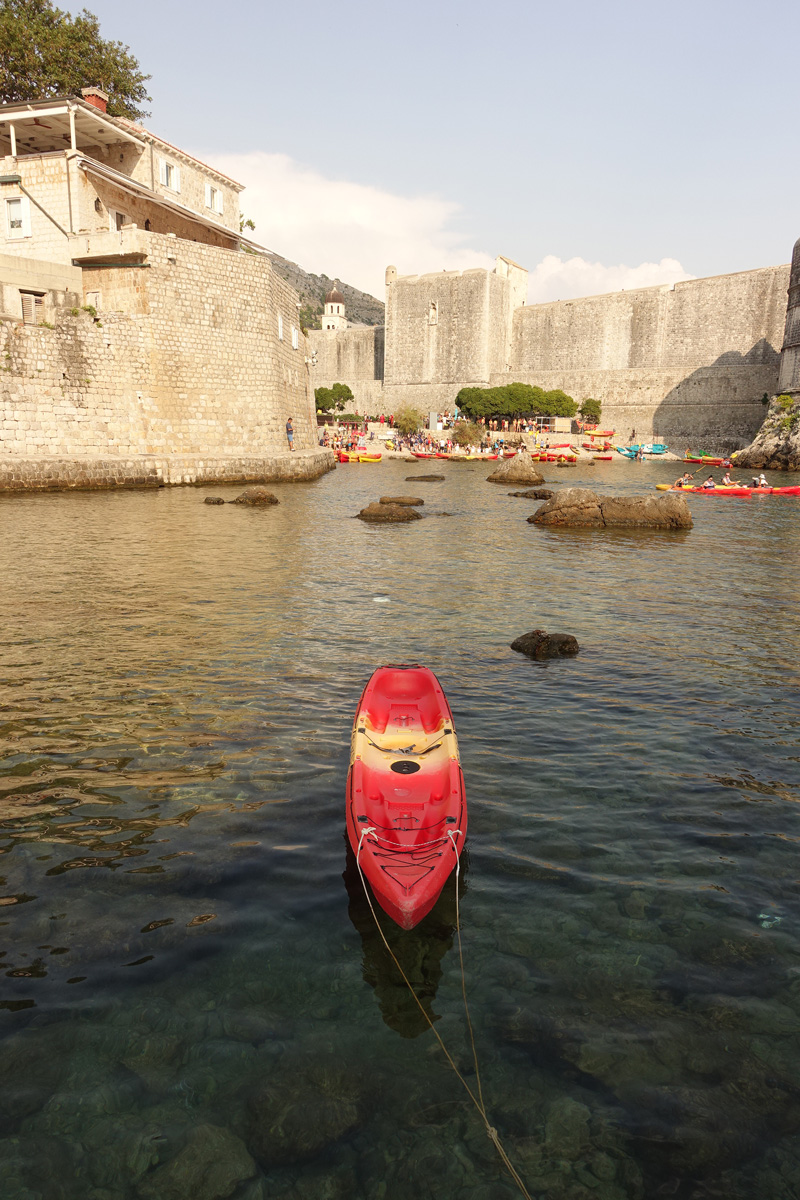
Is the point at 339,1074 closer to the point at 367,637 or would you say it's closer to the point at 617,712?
the point at 617,712

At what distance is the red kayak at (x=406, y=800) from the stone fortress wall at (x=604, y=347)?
2524 inches

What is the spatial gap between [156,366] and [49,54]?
65.7 feet

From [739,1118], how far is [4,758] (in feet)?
18.6

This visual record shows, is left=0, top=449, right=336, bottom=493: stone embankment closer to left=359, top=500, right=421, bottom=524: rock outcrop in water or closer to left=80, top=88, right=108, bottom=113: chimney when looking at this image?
left=359, top=500, right=421, bottom=524: rock outcrop in water

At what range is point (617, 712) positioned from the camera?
7641 millimetres

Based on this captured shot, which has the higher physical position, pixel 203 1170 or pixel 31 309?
pixel 31 309

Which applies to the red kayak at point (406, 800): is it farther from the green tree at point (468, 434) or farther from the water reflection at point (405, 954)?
the green tree at point (468, 434)

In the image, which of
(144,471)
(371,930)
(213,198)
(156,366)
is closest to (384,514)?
(144,471)

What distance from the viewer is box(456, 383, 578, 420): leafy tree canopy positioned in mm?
67750

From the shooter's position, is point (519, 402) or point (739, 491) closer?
point (739, 491)

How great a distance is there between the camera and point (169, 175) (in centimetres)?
3466

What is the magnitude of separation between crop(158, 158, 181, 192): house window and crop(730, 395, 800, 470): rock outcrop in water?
3796cm

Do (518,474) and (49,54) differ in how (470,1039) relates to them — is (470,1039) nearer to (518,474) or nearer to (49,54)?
(518,474)

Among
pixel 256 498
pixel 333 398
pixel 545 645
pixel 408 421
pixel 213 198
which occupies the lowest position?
pixel 545 645
